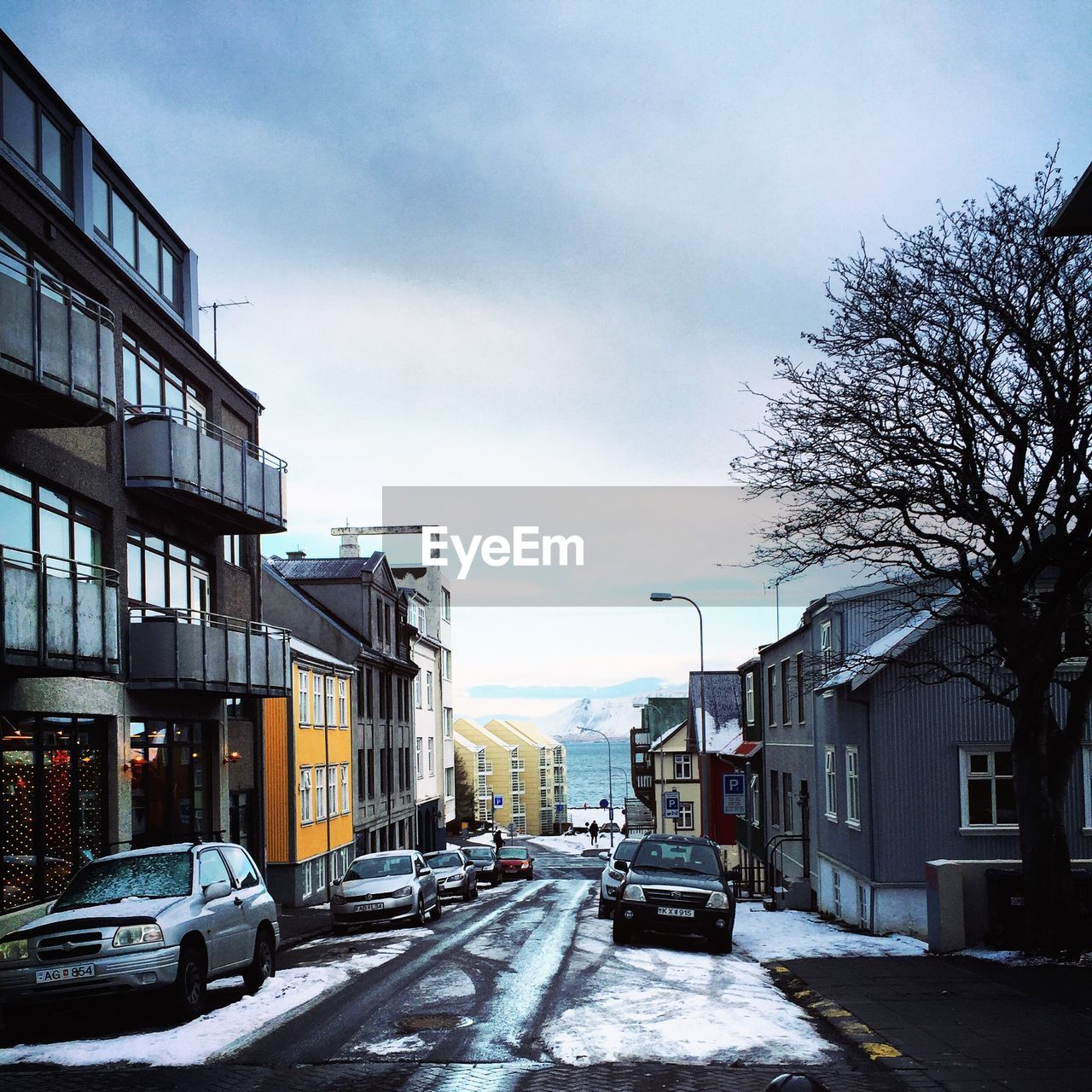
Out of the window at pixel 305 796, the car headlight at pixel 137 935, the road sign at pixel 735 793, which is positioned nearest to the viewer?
the car headlight at pixel 137 935

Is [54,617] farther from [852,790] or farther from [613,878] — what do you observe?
[852,790]

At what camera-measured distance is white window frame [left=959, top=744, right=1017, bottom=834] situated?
73.6 feet

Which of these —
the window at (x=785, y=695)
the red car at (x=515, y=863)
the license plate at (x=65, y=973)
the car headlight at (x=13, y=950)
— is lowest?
the red car at (x=515, y=863)

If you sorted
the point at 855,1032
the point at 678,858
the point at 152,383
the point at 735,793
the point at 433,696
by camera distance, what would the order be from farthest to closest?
the point at 433,696 → the point at 735,793 → the point at 152,383 → the point at 678,858 → the point at 855,1032

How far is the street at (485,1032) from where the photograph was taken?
8906 mm

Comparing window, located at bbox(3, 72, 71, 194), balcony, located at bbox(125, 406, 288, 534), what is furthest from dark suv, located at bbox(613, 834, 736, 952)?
window, located at bbox(3, 72, 71, 194)

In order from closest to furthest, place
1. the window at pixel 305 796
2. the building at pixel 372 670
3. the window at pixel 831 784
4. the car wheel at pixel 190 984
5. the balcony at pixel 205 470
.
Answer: the car wheel at pixel 190 984 < the balcony at pixel 205 470 < the window at pixel 831 784 < the window at pixel 305 796 < the building at pixel 372 670

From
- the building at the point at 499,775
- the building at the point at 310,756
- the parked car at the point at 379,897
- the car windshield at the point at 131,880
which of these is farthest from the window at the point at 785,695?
the building at the point at 499,775

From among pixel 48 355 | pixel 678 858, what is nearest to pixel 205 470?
pixel 48 355

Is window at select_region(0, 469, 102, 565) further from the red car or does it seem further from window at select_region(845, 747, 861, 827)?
the red car

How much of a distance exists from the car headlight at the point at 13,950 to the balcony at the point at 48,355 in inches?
276

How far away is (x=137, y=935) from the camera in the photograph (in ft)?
37.0

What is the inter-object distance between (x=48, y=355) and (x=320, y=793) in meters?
24.7

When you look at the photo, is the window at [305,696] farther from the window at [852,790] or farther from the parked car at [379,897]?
the window at [852,790]
